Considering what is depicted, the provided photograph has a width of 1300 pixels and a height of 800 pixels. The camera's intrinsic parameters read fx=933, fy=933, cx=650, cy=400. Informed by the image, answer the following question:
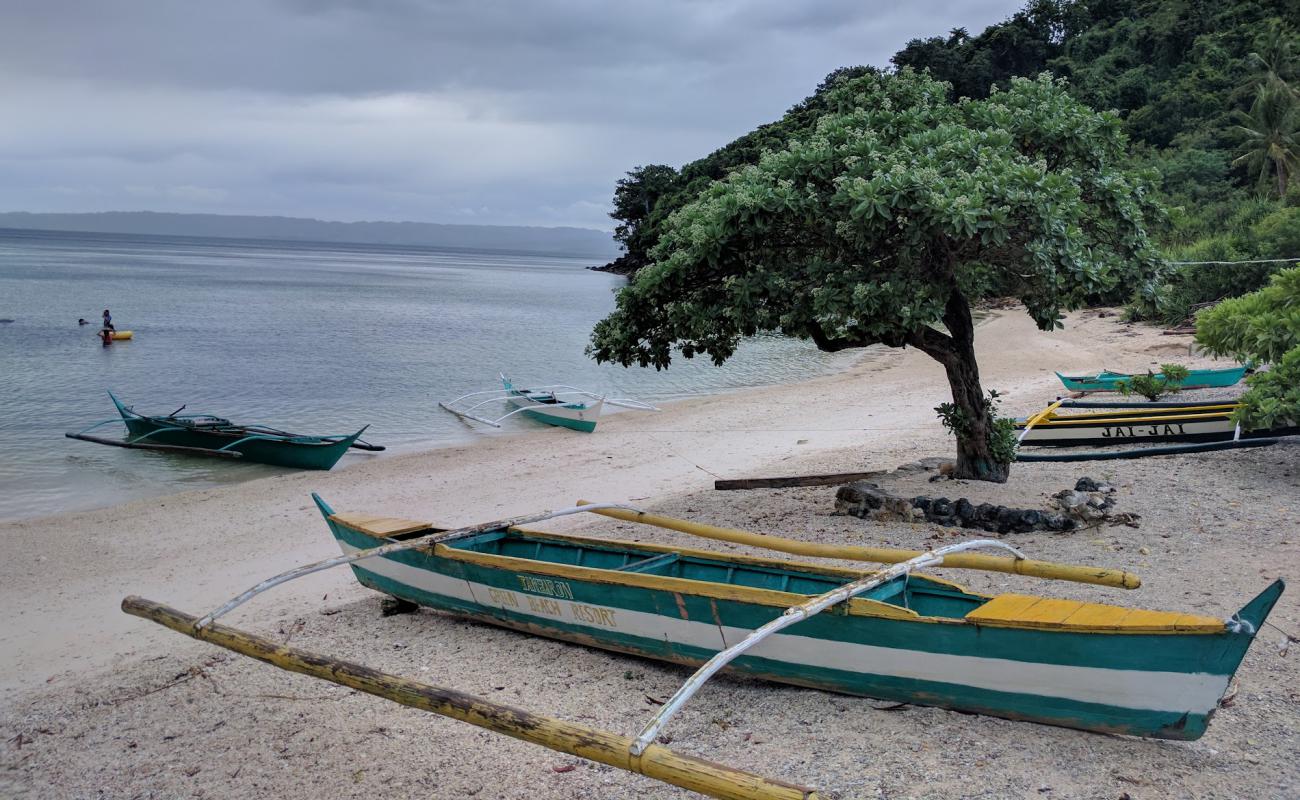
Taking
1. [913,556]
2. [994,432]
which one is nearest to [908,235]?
[913,556]

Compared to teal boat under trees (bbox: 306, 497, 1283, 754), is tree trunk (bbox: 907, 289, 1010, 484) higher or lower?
higher

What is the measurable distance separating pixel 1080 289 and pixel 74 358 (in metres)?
33.6

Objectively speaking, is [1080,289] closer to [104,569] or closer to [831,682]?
[831,682]

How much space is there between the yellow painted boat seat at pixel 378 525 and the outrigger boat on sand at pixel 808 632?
10 cm

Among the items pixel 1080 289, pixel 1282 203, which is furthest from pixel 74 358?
pixel 1282 203

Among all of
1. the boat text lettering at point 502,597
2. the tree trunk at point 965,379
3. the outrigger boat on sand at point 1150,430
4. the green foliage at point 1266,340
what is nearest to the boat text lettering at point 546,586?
the boat text lettering at point 502,597

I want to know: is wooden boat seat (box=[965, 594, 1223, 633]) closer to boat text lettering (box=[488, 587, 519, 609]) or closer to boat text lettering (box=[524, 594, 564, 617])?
boat text lettering (box=[524, 594, 564, 617])

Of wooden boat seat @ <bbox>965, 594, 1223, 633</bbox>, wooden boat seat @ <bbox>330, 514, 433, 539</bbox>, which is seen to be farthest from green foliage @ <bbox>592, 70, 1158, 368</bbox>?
wooden boat seat @ <bbox>965, 594, 1223, 633</bbox>

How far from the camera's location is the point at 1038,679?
525 centimetres

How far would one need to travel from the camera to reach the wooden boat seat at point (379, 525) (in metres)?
8.65

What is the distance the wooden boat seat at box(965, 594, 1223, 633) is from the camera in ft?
15.7

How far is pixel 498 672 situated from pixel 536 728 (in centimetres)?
239

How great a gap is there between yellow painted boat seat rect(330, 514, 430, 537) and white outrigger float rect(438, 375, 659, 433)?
10606mm

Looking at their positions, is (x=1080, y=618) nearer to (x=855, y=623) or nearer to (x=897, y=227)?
(x=855, y=623)
